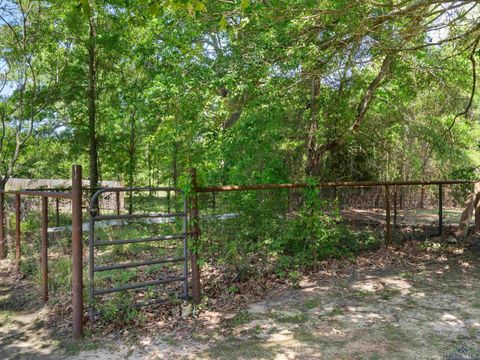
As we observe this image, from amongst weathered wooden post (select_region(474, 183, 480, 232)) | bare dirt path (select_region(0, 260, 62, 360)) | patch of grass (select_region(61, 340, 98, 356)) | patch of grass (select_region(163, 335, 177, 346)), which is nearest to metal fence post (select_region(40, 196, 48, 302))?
bare dirt path (select_region(0, 260, 62, 360))

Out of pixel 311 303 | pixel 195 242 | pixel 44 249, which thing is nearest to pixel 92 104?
pixel 44 249

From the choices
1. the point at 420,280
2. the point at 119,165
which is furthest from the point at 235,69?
the point at 119,165

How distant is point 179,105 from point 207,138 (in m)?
0.64

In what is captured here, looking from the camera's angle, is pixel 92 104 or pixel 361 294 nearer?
pixel 361 294

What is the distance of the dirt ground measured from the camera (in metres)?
3.46

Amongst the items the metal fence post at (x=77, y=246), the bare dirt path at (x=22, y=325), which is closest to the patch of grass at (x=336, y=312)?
the metal fence post at (x=77, y=246)

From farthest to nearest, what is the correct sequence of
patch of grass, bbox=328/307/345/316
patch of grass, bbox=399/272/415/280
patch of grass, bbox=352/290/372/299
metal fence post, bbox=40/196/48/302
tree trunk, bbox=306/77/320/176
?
tree trunk, bbox=306/77/320/176 → patch of grass, bbox=399/272/415/280 → patch of grass, bbox=352/290/372/299 → metal fence post, bbox=40/196/48/302 → patch of grass, bbox=328/307/345/316

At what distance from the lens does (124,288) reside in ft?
13.7

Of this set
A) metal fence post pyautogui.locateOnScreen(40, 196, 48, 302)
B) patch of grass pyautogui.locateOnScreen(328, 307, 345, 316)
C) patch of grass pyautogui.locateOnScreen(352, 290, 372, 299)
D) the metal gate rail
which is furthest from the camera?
patch of grass pyautogui.locateOnScreen(352, 290, 372, 299)

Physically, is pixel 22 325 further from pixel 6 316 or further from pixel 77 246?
pixel 77 246

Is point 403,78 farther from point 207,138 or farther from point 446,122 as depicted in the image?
point 207,138

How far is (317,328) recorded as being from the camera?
3963 millimetres

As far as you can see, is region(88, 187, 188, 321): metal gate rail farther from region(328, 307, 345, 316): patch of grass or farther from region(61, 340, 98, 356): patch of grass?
region(328, 307, 345, 316): patch of grass

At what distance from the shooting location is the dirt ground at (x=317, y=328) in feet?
11.4
